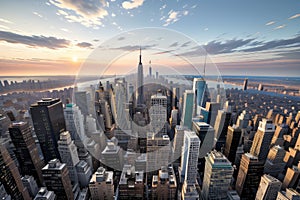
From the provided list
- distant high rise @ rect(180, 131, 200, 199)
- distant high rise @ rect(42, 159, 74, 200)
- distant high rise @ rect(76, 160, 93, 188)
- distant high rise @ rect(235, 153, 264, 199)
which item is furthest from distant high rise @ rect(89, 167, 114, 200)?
distant high rise @ rect(235, 153, 264, 199)

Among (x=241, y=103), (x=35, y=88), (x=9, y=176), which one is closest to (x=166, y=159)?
(x=9, y=176)

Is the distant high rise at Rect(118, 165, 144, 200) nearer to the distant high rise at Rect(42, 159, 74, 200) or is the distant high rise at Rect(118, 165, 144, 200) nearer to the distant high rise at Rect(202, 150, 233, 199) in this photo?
the distant high rise at Rect(42, 159, 74, 200)

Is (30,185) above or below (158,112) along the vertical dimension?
below

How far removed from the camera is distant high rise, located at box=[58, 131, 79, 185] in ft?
21.4

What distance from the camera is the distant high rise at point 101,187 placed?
17.2 ft

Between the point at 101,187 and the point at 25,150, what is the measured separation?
541 cm

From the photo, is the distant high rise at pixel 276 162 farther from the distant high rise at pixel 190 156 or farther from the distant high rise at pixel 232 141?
the distant high rise at pixel 190 156

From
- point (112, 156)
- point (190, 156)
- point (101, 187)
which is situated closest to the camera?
point (101, 187)

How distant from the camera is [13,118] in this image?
852 cm

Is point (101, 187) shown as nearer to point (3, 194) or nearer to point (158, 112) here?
point (3, 194)

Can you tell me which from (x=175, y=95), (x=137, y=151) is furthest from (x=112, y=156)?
(x=175, y=95)

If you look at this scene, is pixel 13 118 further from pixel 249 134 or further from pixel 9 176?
pixel 249 134

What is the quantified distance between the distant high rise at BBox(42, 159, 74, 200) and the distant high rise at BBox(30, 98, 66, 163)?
9.78ft

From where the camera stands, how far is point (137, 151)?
311 inches
